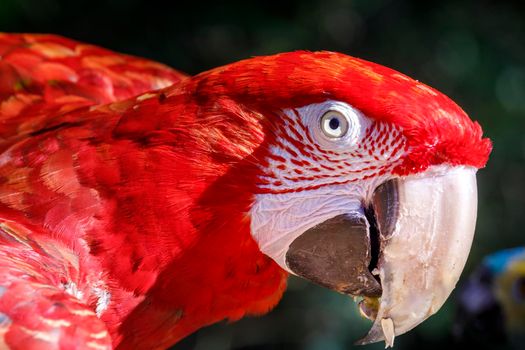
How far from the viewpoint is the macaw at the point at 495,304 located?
274 cm

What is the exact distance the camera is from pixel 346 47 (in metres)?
2.99

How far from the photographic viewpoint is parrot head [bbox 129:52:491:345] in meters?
1.13

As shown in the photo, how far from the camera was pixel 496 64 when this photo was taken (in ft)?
9.59

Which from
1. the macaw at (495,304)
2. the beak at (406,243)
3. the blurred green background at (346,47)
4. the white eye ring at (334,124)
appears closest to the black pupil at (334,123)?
the white eye ring at (334,124)

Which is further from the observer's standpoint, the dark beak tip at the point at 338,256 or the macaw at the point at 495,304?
the macaw at the point at 495,304

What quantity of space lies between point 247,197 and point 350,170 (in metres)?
0.17

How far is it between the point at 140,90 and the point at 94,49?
20cm

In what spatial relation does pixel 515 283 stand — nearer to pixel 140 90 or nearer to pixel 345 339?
pixel 345 339

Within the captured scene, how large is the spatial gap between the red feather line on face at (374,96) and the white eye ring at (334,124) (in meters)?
0.03

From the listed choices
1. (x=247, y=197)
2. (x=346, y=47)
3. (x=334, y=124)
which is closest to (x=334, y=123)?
(x=334, y=124)

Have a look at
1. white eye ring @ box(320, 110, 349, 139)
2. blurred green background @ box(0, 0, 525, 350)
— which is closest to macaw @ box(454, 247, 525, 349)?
blurred green background @ box(0, 0, 525, 350)

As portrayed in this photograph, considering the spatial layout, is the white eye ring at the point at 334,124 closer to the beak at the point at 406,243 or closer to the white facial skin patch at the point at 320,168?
the white facial skin patch at the point at 320,168

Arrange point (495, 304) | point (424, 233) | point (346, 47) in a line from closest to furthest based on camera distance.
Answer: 1. point (424, 233)
2. point (495, 304)
3. point (346, 47)

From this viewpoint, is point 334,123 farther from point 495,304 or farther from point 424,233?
point 495,304
